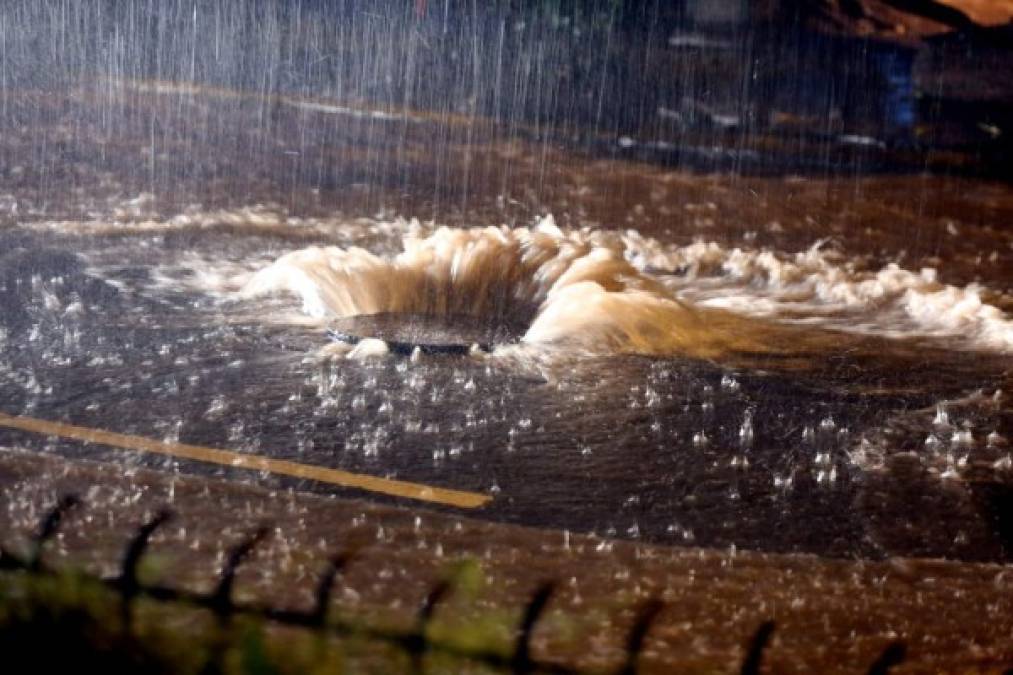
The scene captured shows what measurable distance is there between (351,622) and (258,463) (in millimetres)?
1648

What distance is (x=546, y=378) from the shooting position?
6617mm

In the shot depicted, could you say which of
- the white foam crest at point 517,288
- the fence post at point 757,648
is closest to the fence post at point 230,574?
the fence post at point 757,648

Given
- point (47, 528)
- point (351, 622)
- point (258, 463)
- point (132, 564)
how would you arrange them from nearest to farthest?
point (351, 622) < point (132, 564) < point (47, 528) < point (258, 463)

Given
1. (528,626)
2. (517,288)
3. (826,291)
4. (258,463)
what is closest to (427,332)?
(517,288)

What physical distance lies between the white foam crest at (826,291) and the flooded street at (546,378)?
0.04 meters

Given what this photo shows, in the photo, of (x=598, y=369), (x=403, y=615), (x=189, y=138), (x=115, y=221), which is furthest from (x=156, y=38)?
(x=403, y=615)

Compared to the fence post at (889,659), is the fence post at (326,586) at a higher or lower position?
higher

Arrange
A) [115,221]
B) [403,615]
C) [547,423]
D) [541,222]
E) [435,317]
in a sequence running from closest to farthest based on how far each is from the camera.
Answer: [403,615] < [547,423] < [435,317] < [115,221] < [541,222]

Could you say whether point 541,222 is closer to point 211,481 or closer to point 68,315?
point 68,315

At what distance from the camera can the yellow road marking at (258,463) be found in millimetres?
4863

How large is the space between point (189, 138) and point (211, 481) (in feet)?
35.2

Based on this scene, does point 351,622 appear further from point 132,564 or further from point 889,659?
point 889,659

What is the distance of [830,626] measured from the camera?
386 centimetres

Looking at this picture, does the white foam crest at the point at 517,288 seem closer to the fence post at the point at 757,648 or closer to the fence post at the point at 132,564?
the fence post at the point at 132,564
